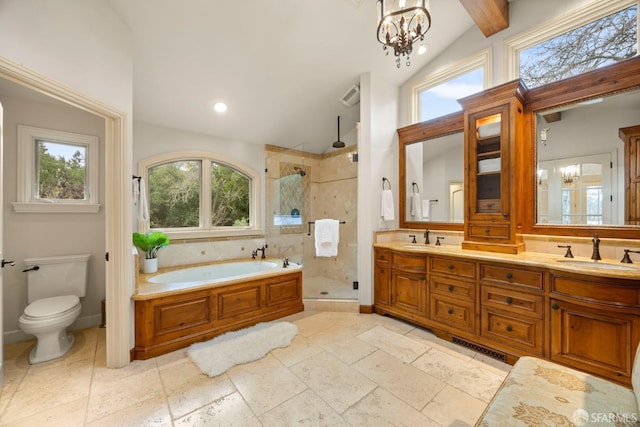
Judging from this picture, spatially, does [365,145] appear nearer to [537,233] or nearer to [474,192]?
[474,192]

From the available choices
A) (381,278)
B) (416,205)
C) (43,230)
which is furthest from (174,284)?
(416,205)

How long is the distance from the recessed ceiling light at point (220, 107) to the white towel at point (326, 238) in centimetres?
189

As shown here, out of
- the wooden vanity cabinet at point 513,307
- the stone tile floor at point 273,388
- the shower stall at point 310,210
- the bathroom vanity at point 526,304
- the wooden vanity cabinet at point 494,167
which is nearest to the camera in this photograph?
the stone tile floor at point 273,388

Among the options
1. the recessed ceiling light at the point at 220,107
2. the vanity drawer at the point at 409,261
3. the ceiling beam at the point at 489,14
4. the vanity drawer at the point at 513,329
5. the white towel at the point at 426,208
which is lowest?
the vanity drawer at the point at 513,329

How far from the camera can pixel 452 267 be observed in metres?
2.49

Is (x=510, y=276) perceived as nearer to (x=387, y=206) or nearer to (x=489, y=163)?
(x=489, y=163)

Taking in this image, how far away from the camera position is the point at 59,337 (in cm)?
226

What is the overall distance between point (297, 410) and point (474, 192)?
2.44 m

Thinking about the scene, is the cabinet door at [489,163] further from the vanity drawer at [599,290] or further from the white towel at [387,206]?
the white towel at [387,206]

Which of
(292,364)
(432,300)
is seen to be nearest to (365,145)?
(432,300)

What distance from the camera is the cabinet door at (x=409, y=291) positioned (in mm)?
2730

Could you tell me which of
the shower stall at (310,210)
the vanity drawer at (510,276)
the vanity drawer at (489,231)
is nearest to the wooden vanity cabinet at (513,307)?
the vanity drawer at (510,276)

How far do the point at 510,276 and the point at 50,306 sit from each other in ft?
12.8

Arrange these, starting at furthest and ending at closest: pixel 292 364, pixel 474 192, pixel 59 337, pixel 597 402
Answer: pixel 474 192
pixel 59 337
pixel 292 364
pixel 597 402
